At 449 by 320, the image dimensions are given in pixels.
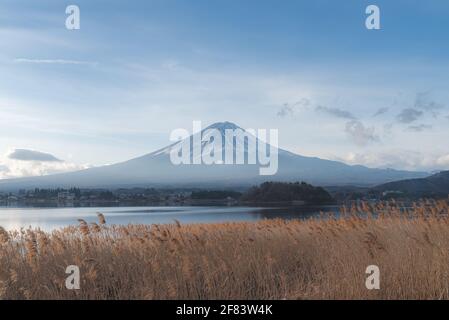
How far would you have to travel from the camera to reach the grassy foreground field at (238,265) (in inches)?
316

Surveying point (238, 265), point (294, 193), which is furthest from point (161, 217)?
point (238, 265)

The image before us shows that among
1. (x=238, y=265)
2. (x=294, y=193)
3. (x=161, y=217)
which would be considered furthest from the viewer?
(x=294, y=193)

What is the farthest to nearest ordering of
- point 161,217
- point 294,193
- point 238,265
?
point 294,193 → point 161,217 → point 238,265

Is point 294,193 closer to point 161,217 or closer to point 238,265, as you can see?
point 161,217

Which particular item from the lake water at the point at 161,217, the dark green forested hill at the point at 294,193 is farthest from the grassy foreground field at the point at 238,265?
the dark green forested hill at the point at 294,193

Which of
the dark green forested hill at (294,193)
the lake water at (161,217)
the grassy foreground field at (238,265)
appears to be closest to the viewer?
the grassy foreground field at (238,265)

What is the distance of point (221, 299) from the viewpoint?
26.2 ft

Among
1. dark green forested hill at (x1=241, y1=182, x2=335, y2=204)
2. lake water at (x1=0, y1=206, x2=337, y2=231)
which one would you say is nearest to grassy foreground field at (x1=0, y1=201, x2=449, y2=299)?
lake water at (x1=0, y1=206, x2=337, y2=231)

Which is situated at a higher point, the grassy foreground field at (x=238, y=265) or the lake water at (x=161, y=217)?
the grassy foreground field at (x=238, y=265)

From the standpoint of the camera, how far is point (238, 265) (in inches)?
356

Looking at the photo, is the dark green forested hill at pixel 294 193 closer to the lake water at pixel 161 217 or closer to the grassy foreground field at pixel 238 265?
the lake water at pixel 161 217

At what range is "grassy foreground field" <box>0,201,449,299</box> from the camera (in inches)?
316

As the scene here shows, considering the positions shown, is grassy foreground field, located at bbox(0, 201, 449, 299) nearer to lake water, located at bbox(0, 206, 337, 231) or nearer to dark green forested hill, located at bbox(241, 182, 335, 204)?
lake water, located at bbox(0, 206, 337, 231)
